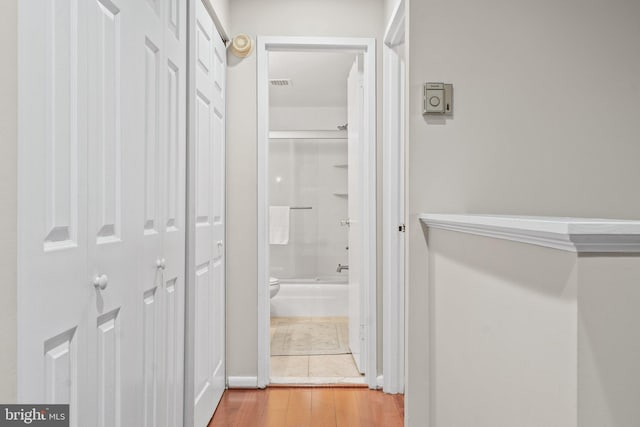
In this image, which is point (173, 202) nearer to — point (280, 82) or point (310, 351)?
point (310, 351)

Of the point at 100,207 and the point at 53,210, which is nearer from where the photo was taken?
the point at 53,210

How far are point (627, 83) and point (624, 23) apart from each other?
0.78 ft

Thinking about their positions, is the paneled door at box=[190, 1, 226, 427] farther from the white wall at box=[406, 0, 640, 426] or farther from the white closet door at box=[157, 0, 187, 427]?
the white wall at box=[406, 0, 640, 426]

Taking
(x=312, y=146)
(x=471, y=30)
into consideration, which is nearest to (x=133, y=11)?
(x=471, y=30)

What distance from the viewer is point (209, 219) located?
2293mm

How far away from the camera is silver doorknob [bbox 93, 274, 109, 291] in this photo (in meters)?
1.04

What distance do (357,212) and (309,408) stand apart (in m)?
1.18

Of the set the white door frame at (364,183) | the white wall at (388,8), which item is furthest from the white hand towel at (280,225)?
the white wall at (388,8)

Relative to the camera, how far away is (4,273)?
74 cm

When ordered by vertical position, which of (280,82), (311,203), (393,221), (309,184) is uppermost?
(280,82)

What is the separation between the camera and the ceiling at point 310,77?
3793mm

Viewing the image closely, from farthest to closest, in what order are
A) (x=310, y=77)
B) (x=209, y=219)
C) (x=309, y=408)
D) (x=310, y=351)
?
(x=310, y=77)
(x=310, y=351)
(x=309, y=408)
(x=209, y=219)

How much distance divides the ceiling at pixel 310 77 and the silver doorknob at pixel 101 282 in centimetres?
271

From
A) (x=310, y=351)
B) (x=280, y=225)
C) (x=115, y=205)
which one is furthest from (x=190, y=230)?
(x=280, y=225)
